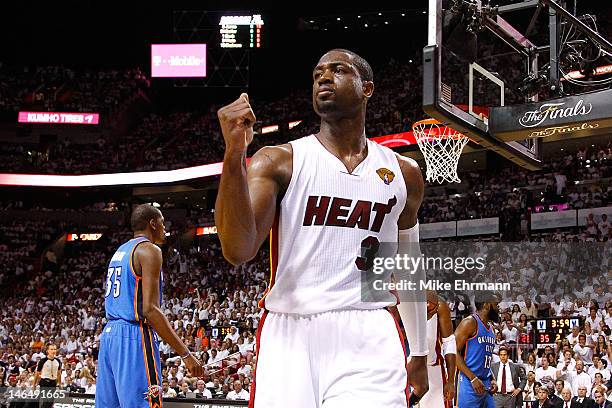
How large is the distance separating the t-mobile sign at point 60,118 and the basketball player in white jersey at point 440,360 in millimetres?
25766

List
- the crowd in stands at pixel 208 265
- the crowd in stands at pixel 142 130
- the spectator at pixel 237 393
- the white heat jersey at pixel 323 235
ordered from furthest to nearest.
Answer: the crowd in stands at pixel 142 130 < the crowd in stands at pixel 208 265 < the spectator at pixel 237 393 < the white heat jersey at pixel 323 235

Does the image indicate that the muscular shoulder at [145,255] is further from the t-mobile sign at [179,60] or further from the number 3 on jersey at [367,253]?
the t-mobile sign at [179,60]

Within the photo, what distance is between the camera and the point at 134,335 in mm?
5414

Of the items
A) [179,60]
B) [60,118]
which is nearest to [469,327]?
[179,60]

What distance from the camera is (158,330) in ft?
17.6

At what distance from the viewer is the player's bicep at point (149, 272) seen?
536 centimetres

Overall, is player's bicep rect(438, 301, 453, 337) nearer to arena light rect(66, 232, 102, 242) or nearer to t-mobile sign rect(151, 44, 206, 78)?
t-mobile sign rect(151, 44, 206, 78)

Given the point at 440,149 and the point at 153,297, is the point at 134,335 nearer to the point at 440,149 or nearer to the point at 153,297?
the point at 153,297

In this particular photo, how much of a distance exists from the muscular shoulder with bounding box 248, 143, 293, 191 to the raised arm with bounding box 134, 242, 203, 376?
8.58 ft

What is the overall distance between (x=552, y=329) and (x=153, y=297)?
8256mm

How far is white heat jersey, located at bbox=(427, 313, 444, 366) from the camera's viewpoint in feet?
22.5

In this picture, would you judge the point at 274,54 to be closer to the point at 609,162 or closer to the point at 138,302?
the point at 609,162

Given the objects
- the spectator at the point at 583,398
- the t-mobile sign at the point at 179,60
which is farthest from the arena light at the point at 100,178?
the spectator at the point at 583,398

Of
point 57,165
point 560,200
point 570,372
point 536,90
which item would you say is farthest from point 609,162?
point 57,165
